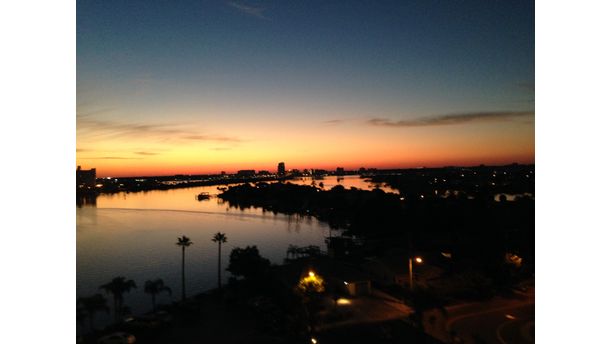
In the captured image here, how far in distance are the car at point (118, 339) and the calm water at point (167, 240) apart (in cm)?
242

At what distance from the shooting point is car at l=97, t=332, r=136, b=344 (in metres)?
4.72

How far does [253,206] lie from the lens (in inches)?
1129

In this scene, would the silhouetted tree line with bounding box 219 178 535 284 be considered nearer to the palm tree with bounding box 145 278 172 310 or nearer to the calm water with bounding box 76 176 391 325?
the calm water with bounding box 76 176 391 325

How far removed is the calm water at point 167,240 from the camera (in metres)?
9.93

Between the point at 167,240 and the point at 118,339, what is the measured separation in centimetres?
1129

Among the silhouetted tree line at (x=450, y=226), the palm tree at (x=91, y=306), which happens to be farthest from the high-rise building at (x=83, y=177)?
the silhouetted tree line at (x=450, y=226)

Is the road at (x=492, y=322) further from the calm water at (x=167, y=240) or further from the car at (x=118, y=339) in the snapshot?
the calm water at (x=167, y=240)

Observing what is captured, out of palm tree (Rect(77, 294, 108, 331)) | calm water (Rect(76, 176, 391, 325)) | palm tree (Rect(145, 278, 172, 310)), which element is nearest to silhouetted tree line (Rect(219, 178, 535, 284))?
calm water (Rect(76, 176, 391, 325))

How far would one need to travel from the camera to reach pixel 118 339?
4.77 metres

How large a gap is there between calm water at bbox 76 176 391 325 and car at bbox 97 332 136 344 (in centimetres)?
242
